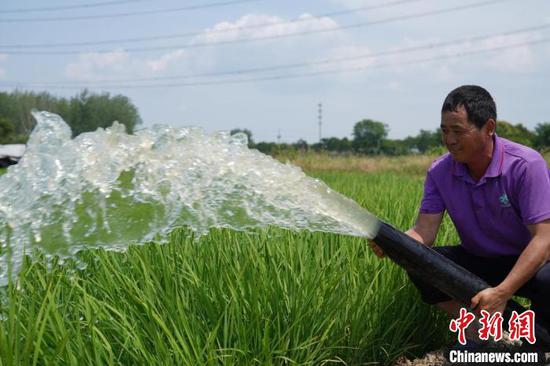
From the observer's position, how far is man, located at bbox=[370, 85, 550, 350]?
2139 millimetres

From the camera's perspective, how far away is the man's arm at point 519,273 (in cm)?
209

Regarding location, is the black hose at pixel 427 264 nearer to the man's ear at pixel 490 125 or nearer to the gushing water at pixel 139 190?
the gushing water at pixel 139 190

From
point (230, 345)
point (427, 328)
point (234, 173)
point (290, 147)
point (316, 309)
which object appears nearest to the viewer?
point (230, 345)

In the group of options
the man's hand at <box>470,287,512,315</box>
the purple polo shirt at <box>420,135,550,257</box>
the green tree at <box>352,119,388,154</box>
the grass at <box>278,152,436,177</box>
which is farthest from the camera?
the green tree at <box>352,119,388,154</box>

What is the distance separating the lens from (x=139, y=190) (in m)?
2.23

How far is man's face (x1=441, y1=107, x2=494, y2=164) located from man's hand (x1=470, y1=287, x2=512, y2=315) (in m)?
0.49

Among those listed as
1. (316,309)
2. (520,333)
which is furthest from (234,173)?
(520,333)

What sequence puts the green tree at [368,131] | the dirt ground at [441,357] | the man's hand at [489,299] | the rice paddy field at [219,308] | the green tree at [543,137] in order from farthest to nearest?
the green tree at [368,131], the green tree at [543,137], the dirt ground at [441,357], the man's hand at [489,299], the rice paddy field at [219,308]

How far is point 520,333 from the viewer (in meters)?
2.30

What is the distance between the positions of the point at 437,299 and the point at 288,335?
76cm

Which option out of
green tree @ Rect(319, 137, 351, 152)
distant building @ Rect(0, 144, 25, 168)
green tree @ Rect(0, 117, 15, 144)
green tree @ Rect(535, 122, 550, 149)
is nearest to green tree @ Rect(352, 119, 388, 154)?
green tree @ Rect(319, 137, 351, 152)

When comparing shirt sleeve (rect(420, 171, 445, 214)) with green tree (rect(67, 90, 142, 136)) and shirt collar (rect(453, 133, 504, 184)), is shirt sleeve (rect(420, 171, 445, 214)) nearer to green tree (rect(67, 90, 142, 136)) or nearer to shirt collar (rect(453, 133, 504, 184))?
shirt collar (rect(453, 133, 504, 184))

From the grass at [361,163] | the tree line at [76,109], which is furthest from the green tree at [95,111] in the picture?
the grass at [361,163]

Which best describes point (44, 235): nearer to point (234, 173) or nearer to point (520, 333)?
point (234, 173)
